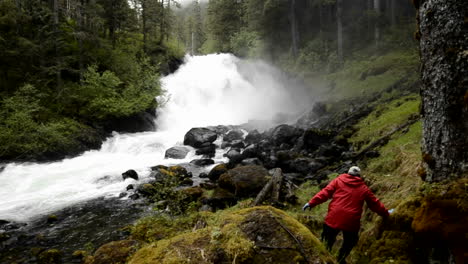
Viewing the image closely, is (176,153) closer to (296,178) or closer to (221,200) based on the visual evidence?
(221,200)

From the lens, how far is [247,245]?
3.16m

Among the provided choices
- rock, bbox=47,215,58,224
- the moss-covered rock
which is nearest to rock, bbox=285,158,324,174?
the moss-covered rock

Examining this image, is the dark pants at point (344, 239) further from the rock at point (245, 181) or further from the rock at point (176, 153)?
the rock at point (176, 153)

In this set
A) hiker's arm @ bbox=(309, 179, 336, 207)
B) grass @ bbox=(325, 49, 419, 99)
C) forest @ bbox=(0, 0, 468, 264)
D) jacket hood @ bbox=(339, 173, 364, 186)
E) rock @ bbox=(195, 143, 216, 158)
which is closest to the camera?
forest @ bbox=(0, 0, 468, 264)

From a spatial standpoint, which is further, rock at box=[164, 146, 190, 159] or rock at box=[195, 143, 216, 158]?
rock at box=[195, 143, 216, 158]

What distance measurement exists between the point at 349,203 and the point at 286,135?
13.7 metres

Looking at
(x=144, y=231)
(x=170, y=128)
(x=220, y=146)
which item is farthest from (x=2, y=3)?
(x=144, y=231)

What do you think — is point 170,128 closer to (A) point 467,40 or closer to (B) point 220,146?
(B) point 220,146

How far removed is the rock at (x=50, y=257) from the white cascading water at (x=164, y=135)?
357cm

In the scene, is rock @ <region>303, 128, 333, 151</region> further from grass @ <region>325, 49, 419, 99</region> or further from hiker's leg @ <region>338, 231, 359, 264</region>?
hiker's leg @ <region>338, 231, 359, 264</region>

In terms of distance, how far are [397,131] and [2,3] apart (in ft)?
87.8

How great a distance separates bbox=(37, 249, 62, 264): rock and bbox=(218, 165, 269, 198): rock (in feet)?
19.4

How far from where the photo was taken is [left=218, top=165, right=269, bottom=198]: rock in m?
10.2

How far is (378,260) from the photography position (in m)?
3.85
